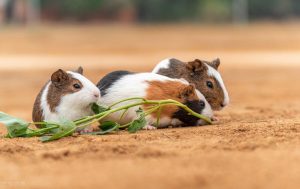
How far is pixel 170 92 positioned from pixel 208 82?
1.81ft

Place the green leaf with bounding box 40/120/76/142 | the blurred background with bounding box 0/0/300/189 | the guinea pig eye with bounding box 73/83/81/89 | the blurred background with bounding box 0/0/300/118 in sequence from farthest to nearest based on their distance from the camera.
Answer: the blurred background with bounding box 0/0/300/118
the guinea pig eye with bounding box 73/83/81/89
the green leaf with bounding box 40/120/76/142
the blurred background with bounding box 0/0/300/189

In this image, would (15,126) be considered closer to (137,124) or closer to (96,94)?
(96,94)

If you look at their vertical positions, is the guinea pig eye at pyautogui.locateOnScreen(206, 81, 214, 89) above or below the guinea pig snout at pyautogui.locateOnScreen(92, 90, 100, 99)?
below

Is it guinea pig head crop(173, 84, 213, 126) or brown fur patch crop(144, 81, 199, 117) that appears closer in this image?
brown fur patch crop(144, 81, 199, 117)

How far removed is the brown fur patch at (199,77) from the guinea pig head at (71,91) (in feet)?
3.91

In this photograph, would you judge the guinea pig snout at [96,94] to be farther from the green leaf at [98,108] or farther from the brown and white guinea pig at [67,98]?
the green leaf at [98,108]

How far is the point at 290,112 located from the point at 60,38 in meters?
27.3

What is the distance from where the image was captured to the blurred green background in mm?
44812

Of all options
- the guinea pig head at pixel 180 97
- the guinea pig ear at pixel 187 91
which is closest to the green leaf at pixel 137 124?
the guinea pig head at pixel 180 97

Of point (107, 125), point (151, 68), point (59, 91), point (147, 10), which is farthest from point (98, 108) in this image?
point (147, 10)

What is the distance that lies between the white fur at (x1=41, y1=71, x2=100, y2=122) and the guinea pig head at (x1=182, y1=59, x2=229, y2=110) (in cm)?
126

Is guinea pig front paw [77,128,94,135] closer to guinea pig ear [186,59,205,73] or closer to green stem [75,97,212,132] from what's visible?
green stem [75,97,212,132]

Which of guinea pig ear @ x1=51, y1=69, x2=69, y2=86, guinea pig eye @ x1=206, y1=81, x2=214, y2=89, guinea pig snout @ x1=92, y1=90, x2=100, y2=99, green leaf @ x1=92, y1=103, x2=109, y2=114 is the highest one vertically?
guinea pig ear @ x1=51, y1=69, x2=69, y2=86

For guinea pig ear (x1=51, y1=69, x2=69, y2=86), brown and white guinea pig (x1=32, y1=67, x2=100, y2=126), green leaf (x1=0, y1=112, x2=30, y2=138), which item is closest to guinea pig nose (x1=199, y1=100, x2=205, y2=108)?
brown and white guinea pig (x1=32, y1=67, x2=100, y2=126)
